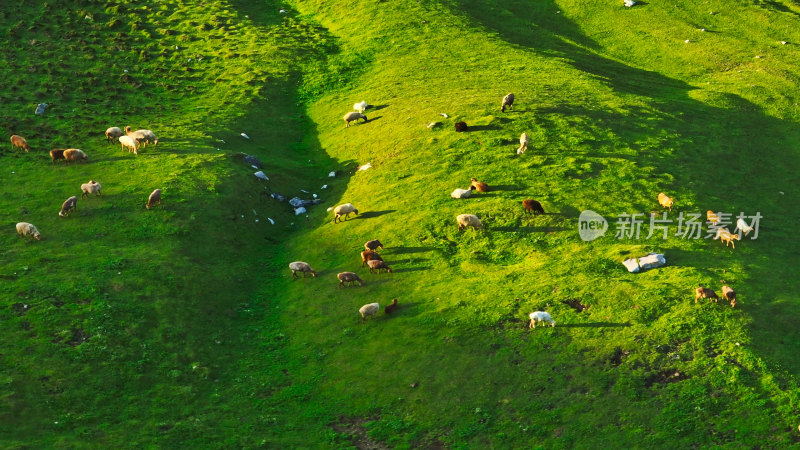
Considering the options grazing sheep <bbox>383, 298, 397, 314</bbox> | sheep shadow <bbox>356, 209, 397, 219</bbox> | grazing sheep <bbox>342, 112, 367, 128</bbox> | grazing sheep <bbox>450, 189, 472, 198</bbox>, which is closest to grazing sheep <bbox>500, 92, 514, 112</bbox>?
grazing sheep <bbox>342, 112, 367, 128</bbox>

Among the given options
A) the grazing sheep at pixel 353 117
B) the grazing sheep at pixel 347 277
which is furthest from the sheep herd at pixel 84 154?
the grazing sheep at pixel 353 117

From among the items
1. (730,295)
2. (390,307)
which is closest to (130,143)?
(390,307)

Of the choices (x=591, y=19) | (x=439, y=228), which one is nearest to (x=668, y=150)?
(x=439, y=228)

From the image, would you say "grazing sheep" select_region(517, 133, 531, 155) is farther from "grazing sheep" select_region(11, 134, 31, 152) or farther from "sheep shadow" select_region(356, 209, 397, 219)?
"grazing sheep" select_region(11, 134, 31, 152)

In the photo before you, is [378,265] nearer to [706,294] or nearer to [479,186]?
[479,186]

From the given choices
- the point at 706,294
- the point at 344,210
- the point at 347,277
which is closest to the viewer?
the point at 706,294

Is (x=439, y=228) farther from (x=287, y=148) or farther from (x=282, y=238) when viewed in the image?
(x=287, y=148)
